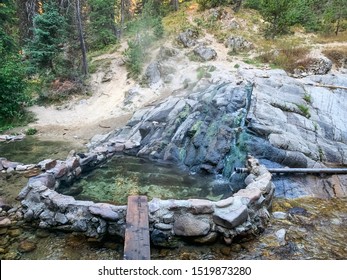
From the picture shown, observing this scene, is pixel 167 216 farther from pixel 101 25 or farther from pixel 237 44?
pixel 101 25

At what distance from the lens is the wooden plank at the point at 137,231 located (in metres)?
4.20

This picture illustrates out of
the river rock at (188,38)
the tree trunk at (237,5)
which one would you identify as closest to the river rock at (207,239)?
the river rock at (188,38)

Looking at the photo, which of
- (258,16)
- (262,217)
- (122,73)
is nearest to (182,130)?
(262,217)

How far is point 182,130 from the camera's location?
10.6 meters

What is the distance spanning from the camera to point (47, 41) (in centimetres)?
1791

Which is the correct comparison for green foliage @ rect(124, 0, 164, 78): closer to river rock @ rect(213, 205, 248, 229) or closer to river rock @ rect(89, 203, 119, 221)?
river rock @ rect(89, 203, 119, 221)

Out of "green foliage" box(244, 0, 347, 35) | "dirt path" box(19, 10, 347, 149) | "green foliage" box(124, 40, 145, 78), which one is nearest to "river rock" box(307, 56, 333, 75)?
"dirt path" box(19, 10, 347, 149)

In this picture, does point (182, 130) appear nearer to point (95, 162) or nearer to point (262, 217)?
point (95, 162)

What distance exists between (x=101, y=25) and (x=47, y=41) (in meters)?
6.83

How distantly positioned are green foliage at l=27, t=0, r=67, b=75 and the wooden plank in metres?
15.5

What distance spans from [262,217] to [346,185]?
3519 millimetres

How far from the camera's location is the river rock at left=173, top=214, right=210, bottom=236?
5121 millimetres

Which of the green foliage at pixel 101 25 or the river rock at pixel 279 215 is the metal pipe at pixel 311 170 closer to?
the river rock at pixel 279 215

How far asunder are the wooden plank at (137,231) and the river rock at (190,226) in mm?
643
